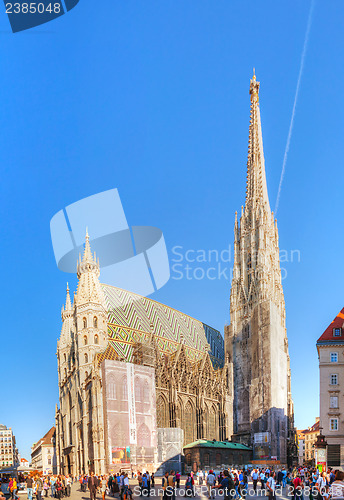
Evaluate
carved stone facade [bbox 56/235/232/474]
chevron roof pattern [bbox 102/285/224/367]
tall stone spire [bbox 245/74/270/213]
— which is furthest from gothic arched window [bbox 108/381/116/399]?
tall stone spire [bbox 245/74/270/213]

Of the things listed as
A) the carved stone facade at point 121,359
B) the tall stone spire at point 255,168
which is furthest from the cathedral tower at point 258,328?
the carved stone facade at point 121,359

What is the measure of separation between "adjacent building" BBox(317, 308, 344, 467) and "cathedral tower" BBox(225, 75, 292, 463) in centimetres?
2183

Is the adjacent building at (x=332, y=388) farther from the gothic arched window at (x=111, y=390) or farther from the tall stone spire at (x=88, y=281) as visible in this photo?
the tall stone spire at (x=88, y=281)

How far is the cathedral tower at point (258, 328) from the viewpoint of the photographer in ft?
217

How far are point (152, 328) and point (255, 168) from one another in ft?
93.3

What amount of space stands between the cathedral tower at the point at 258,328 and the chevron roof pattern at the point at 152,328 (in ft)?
16.4

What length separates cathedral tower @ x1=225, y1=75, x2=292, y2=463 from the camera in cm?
6625

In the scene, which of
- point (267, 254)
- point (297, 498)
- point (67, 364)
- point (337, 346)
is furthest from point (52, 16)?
point (267, 254)

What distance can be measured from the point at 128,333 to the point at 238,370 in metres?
16.9

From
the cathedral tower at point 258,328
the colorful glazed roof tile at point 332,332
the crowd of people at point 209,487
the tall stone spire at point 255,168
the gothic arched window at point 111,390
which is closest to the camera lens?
the crowd of people at point 209,487

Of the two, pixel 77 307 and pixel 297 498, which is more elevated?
pixel 77 307

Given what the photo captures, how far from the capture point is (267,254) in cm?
7594

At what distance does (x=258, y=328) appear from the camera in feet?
228

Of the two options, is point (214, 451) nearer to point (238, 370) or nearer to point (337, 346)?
point (238, 370)
